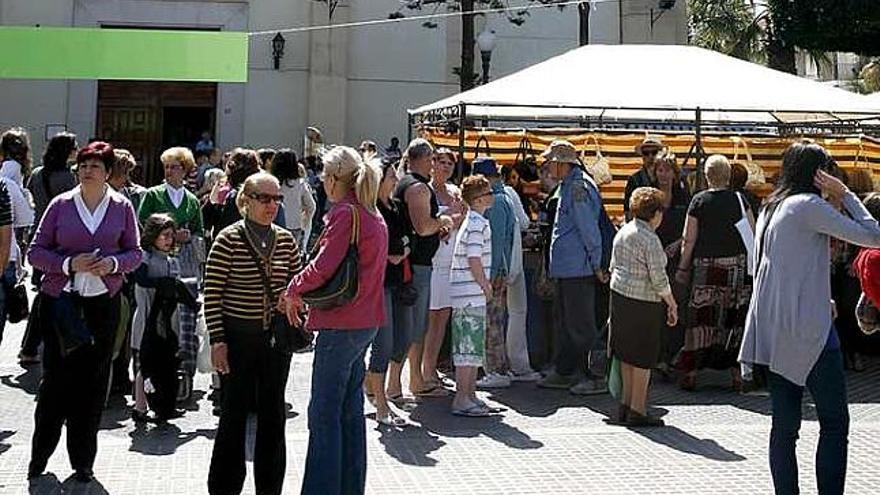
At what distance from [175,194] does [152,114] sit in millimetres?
16270

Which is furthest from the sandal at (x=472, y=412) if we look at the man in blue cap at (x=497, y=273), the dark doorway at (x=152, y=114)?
the dark doorway at (x=152, y=114)

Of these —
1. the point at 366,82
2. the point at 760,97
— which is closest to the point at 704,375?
the point at 760,97

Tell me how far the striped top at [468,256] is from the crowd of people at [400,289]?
0.02m

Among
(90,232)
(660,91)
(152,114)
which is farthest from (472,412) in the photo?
(152,114)

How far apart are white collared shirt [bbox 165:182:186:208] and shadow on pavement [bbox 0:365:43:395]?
6.20 feet

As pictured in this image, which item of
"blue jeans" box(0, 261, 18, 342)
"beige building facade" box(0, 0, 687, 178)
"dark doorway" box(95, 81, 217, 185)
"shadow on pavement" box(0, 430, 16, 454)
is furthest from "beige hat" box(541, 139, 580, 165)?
"dark doorway" box(95, 81, 217, 185)

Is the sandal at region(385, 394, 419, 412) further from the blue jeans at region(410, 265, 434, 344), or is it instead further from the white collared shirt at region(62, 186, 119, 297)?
the white collared shirt at region(62, 186, 119, 297)

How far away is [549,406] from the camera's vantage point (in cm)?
790

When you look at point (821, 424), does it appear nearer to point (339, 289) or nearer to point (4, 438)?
point (339, 289)

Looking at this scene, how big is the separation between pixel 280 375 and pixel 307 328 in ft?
1.32

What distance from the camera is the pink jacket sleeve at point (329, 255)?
4.68 metres

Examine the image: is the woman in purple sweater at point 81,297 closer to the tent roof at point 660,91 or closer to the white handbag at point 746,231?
the white handbag at point 746,231

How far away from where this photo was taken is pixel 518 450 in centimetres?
650

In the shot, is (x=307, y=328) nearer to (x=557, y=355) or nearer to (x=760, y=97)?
(x=557, y=355)
